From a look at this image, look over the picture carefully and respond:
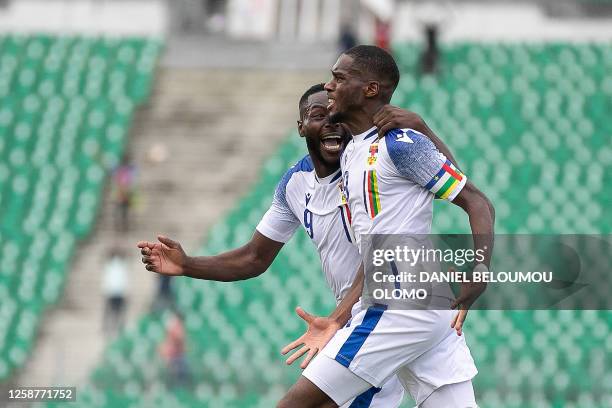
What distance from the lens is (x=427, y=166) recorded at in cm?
550

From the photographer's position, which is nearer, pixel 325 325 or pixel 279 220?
pixel 325 325

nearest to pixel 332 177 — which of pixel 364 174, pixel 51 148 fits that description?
pixel 364 174

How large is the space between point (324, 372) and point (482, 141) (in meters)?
13.5

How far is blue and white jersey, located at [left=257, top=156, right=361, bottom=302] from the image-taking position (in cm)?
620

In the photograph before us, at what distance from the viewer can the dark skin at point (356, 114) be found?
18.0 feet

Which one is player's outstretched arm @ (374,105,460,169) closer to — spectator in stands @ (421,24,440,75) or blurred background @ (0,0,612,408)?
blurred background @ (0,0,612,408)

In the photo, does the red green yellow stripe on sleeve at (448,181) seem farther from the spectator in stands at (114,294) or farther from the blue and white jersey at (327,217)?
the spectator in stands at (114,294)

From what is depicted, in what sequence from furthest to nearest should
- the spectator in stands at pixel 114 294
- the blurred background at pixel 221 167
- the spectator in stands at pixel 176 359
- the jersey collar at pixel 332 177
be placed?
the spectator in stands at pixel 114 294 → the blurred background at pixel 221 167 → the spectator in stands at pixel 176 359 → the jersey collar at pixel 332 177

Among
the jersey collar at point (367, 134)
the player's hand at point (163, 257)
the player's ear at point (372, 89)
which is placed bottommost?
the player's hand at point (163, 257)

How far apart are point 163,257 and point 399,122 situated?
4.79 feet

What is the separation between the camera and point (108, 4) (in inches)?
960

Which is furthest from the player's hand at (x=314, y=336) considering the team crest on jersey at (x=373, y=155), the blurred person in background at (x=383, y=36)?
the blurred person in background at (x=383, y=36)

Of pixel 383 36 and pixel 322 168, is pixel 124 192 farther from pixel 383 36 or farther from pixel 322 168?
pixel 322 168

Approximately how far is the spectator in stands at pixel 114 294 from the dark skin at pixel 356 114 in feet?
35.1
